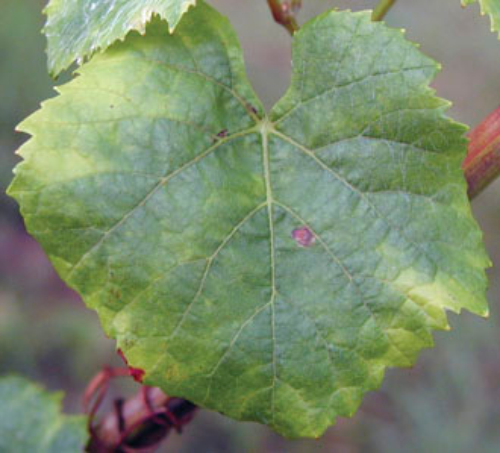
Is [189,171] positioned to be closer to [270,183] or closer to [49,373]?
[270,183]

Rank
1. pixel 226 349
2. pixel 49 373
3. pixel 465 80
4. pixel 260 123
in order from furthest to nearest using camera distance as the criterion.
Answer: pixel 465 80 < pixel 49 373 < pixel 260 123 < pixel 226 349

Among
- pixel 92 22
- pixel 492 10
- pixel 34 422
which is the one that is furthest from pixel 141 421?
pixel 492 10

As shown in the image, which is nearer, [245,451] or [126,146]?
[126,146]

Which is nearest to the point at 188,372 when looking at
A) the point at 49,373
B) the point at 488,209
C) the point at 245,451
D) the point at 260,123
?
the point at 260,123

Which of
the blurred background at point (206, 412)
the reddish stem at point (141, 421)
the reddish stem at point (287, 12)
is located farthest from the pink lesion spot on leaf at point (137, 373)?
the blurred background at point (206, 412)

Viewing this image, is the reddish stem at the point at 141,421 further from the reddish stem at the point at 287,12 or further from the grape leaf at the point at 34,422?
the reddish stem at the point at 287,12

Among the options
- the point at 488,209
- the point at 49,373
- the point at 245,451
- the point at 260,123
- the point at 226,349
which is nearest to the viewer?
the point at 226,349

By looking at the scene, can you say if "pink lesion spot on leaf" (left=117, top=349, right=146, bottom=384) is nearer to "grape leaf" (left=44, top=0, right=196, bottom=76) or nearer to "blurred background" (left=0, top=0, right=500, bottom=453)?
"grape leaf" (left=44, top=0, right=196, bottom=76)
